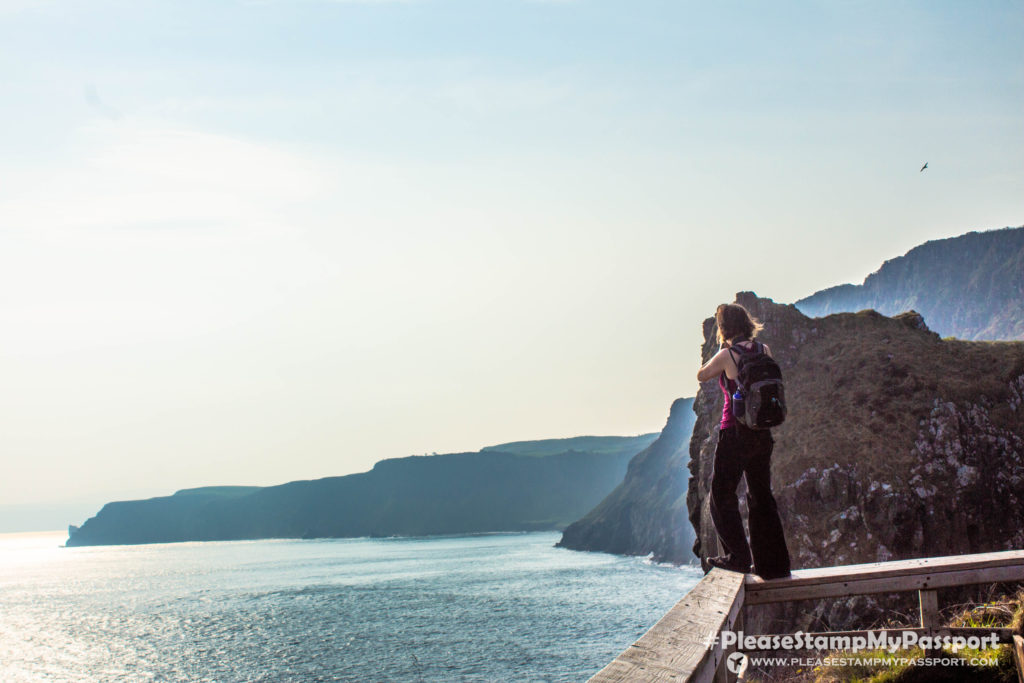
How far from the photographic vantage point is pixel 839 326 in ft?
145

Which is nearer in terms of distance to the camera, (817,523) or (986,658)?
(986,658)

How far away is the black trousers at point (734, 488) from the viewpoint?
7.14 m

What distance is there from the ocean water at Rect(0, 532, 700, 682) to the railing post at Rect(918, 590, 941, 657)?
148 feet

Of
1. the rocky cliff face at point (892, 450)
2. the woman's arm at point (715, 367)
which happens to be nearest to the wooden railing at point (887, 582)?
the woman's arm at point (715, 367)

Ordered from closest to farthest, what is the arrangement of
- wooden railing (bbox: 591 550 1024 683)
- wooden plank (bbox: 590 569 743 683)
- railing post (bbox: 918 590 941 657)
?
wooden plank (bbox: 590 569 743 683), wooden railing (bbox: 591 550 1024 683), railing post (bbox: 918 590 941 657)

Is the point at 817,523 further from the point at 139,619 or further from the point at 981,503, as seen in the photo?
the point at 139,619

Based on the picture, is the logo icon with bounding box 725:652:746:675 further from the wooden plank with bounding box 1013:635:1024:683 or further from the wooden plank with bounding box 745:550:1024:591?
the wooden plank with bounding box 1013:635:1024:683

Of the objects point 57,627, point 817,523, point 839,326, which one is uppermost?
point 839,326

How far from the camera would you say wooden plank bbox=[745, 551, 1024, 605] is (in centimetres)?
629

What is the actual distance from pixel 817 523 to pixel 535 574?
336 feet

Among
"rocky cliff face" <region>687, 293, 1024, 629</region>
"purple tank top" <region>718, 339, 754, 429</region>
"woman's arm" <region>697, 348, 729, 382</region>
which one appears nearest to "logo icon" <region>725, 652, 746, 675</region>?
"purple tank top" <region>718, 339, 754, 429</region>

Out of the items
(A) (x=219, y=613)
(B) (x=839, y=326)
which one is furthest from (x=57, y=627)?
(B) (x=839, y=326)

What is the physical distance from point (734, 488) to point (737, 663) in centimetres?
189

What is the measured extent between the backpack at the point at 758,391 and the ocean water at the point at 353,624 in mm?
45363
